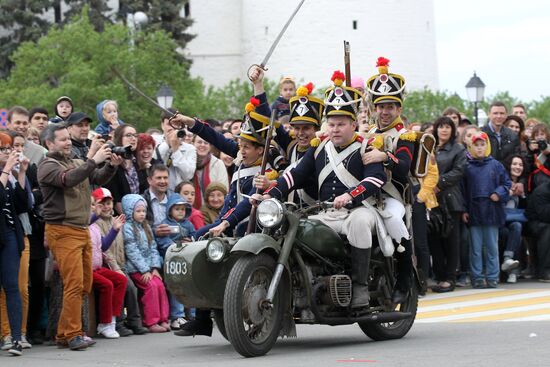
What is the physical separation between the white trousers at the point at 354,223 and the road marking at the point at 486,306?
3.08 metres

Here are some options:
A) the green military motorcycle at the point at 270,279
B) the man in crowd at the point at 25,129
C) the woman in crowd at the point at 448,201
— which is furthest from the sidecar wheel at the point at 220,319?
the woman in crowd at the point at 448,201

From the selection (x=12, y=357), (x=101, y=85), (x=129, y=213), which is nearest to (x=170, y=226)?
(x=129, y=213)

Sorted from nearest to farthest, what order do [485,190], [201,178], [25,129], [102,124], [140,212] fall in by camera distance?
[140,212]
[25,129]
[102,124]
[201,178]
[485,190]

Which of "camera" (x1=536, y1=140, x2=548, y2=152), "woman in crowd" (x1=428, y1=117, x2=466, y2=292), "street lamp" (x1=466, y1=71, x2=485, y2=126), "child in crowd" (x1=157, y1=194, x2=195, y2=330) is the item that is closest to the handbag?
"camera" (x1=536, y1=140, x2=548, y2=152)

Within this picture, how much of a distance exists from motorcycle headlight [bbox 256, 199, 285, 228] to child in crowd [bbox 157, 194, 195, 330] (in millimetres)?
3954

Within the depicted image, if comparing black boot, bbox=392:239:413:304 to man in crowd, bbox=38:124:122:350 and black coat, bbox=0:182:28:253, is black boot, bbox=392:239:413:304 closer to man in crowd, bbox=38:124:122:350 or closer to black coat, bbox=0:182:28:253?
man in crowd, bbox=38:124:122:350

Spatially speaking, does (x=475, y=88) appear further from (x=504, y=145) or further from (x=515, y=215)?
(x=515, y=215)

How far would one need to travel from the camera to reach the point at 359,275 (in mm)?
12797

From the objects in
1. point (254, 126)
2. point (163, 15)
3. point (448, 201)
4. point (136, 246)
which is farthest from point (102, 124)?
point (163, 15)

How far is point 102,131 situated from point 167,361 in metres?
5.85

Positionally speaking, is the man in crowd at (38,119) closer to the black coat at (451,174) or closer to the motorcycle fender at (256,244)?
the black coat at (451,174)

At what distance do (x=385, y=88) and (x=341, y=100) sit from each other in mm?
643

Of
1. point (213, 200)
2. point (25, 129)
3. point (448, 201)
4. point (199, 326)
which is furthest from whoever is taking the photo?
point (448, 201)

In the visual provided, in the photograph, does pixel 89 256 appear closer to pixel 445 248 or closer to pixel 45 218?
pixel 45 218
